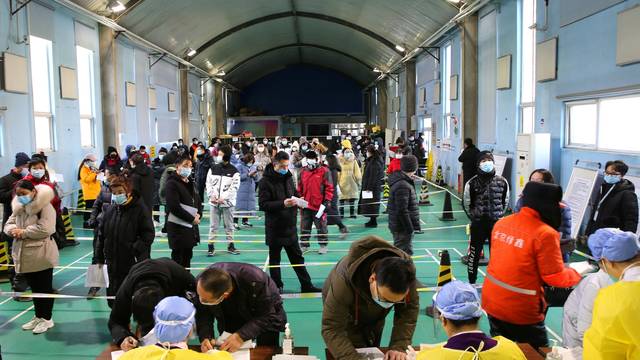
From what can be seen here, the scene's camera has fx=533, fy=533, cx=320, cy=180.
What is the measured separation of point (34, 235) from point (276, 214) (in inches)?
118

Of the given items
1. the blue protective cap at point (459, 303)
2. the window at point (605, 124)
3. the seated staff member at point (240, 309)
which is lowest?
the seated staff member at point (240, 309)

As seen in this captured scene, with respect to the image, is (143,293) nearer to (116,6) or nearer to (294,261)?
(294,261)

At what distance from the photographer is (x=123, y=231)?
5742 millimetres

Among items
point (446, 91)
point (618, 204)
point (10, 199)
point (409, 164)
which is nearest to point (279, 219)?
point (409, 164)

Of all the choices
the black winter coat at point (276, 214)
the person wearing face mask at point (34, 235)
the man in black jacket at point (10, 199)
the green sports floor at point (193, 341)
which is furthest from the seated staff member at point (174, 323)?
the man in black jacket at point (10, 199)

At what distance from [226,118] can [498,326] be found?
38546mm

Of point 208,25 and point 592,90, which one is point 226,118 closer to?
point 208,25

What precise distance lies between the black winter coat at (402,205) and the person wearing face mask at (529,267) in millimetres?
2711

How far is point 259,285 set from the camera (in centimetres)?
402

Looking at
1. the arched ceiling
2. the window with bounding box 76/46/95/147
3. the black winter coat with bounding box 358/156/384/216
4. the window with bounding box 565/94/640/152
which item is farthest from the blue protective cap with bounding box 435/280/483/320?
the window with bounding box 76/46/95/147

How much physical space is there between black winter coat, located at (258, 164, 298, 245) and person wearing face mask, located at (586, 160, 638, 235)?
4458 millimetres

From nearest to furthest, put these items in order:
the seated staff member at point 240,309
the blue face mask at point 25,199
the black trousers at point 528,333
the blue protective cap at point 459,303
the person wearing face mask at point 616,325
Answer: the person wearing face mask at point 616,325
the blue protective cap at point 459,303
the seated staff member at point 240,309
the black trousers at point 528,333
the blue face mask at point 25,199

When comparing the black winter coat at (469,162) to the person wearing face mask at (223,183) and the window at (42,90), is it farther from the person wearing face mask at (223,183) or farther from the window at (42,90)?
the window at (42,90)

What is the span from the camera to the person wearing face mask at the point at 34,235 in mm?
6227
